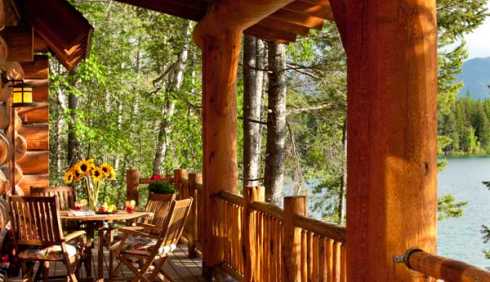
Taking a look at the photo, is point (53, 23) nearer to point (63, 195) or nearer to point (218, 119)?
point (63, 195)

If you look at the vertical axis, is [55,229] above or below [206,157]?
below

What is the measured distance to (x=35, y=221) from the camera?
5371 mm

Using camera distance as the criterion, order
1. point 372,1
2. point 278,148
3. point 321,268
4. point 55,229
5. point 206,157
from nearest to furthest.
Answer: point 372,1, point 321,268, point 55,229, point 206,157, point 278,148

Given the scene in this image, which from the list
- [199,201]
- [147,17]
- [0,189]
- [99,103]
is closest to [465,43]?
[147,17]

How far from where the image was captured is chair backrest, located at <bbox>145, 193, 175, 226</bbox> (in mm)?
6254

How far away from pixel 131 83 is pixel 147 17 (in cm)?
185

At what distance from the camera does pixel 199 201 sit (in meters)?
7.41

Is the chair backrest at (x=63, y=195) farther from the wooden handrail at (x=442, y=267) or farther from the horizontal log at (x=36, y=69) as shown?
the wooden handrail at (x=442, y=267)

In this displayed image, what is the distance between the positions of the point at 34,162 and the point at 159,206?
8.53 feet

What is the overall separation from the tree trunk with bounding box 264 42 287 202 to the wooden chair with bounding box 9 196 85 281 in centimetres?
481

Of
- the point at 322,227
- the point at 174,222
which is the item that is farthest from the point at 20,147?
the point at 322,227

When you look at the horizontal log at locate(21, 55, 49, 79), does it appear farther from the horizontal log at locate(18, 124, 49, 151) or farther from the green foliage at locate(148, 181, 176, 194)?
the green foliage at locate(148, 181, 176, 194)

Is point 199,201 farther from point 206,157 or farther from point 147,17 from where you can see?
point 147,17

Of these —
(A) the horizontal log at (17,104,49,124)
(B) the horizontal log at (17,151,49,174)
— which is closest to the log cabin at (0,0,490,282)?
(A) the horizontal log at (17,104,49,124)
